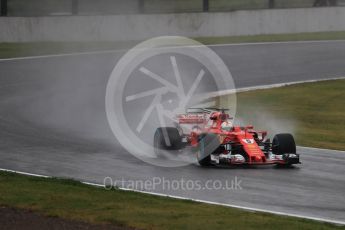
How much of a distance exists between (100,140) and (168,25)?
16.9m

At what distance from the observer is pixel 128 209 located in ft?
37.0

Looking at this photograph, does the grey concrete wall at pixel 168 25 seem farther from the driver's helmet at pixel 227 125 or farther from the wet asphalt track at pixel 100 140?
the driver's helmet at pixel 227 125

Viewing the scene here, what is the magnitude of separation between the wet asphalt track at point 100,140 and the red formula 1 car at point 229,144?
199 mm

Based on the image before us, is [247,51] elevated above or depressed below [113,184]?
above

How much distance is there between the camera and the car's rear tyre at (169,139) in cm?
1575

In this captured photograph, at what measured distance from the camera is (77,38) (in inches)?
1273

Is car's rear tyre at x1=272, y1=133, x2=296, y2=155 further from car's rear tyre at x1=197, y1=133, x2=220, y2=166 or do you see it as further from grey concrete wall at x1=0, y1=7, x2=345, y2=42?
grey concrete wall at x1=0, y1=7, x2=345, y2=42

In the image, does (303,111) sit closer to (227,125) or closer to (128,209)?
(227,125)

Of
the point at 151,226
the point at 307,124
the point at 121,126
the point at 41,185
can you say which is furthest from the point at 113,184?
the point at 307,124

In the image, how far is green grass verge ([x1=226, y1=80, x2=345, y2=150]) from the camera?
18.8m

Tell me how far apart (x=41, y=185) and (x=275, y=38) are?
80.6 feet

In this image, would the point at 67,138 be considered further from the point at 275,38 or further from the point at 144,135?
the point at 275,38

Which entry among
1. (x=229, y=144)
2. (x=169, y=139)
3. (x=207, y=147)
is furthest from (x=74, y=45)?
(x=207, y=147)

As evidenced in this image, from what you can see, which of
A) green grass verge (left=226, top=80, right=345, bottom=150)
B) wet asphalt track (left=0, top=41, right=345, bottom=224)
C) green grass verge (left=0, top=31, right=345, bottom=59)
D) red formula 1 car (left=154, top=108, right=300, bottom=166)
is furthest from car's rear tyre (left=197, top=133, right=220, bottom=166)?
green grass verge (left=0, top=31, right=345, bottom=59)
